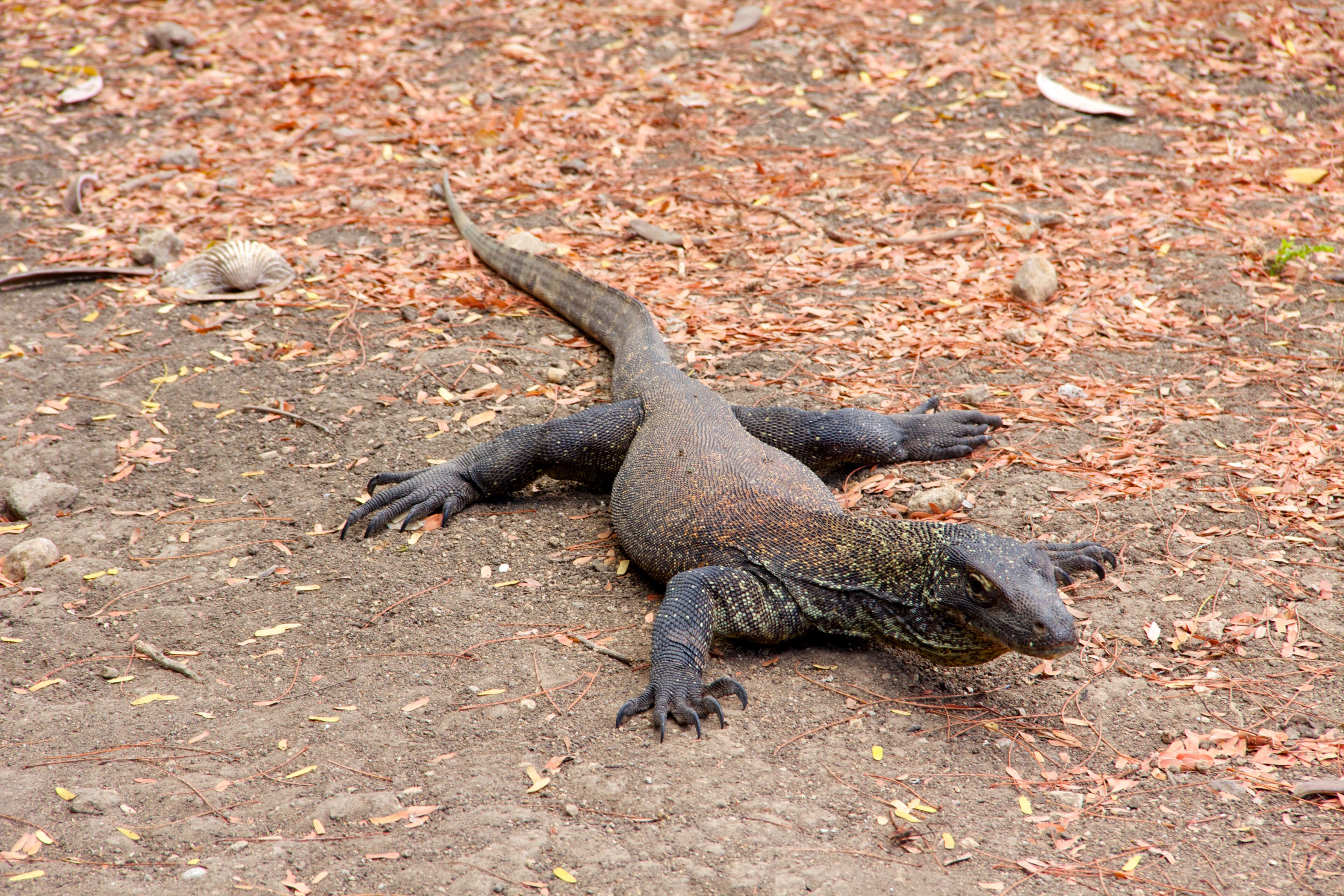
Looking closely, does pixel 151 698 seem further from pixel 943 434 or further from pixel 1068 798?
pixel 943 434

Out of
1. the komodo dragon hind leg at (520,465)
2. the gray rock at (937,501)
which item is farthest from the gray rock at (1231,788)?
the komodo dragon hind leg at (520,465)

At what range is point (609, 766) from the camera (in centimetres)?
357

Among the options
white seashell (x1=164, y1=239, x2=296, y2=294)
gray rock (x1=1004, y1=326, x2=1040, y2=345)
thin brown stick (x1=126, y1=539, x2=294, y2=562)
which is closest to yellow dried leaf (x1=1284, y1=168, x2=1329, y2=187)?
gray rock (x1=1004, y1=326, x2=1040, y2=345)

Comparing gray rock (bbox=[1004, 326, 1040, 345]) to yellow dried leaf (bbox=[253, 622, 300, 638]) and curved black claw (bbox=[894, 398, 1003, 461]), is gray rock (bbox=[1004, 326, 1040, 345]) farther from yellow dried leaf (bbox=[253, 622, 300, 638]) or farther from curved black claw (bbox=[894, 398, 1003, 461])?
yellow dried leaf (bbox=[253, 622, 300, 638])

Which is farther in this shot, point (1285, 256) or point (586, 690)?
point (1285, 256)

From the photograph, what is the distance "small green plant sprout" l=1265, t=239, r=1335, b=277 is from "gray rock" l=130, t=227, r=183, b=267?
803 centimetres

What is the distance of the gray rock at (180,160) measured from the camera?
8883 millimetres

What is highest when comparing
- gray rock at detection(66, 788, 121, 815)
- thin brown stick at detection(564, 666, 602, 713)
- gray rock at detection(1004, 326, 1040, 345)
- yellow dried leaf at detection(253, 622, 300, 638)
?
gray rock at detection(1004, 326, 1040, 345)

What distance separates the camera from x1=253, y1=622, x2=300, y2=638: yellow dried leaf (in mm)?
4402

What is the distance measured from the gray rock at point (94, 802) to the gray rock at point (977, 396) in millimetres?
4667

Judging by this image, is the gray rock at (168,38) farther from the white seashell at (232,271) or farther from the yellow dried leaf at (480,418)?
the yellow dried leaf at (480,418)

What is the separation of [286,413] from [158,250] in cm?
256

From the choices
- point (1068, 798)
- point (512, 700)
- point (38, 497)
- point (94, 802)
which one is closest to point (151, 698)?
point (94, 802)

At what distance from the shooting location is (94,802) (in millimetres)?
3363
